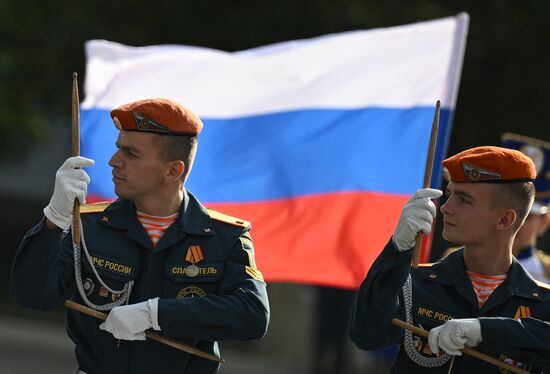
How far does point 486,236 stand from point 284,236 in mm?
2402

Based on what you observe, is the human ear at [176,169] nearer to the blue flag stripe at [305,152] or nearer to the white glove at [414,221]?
the white glove at [414,221]

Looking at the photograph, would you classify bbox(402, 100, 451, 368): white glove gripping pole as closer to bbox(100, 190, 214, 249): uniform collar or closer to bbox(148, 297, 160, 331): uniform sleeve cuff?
bbox(100, 190, 214, 249): uniform collar

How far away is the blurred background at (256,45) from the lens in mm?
11062

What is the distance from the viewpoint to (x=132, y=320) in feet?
15.2

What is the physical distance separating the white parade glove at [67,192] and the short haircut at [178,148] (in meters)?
0.38

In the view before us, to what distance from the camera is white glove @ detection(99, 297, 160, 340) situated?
464 cm

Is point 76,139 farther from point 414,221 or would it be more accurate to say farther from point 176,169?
point 414,221

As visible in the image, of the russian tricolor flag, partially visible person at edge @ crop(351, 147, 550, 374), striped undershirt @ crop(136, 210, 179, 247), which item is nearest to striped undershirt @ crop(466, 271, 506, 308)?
partially visible person at edge @ crop(351, 147, 550, 374)

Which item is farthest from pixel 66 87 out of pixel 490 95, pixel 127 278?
pixel 127 278

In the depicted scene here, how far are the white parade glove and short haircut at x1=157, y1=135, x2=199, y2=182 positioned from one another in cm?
38

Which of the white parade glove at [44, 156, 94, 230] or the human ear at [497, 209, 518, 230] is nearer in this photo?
the white parade glove at [44, 156, 94, 230]

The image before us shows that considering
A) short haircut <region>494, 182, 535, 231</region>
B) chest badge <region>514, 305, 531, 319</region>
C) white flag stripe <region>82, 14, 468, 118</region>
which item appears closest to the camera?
chest badge <region>514, 305, 531, 319</region>

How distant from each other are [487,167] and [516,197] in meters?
0.18

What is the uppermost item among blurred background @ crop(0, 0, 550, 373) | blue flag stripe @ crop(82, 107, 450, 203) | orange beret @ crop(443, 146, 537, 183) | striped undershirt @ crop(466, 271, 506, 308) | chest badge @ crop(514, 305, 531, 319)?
orange beret @ crop(443, 146, 537, 183)
